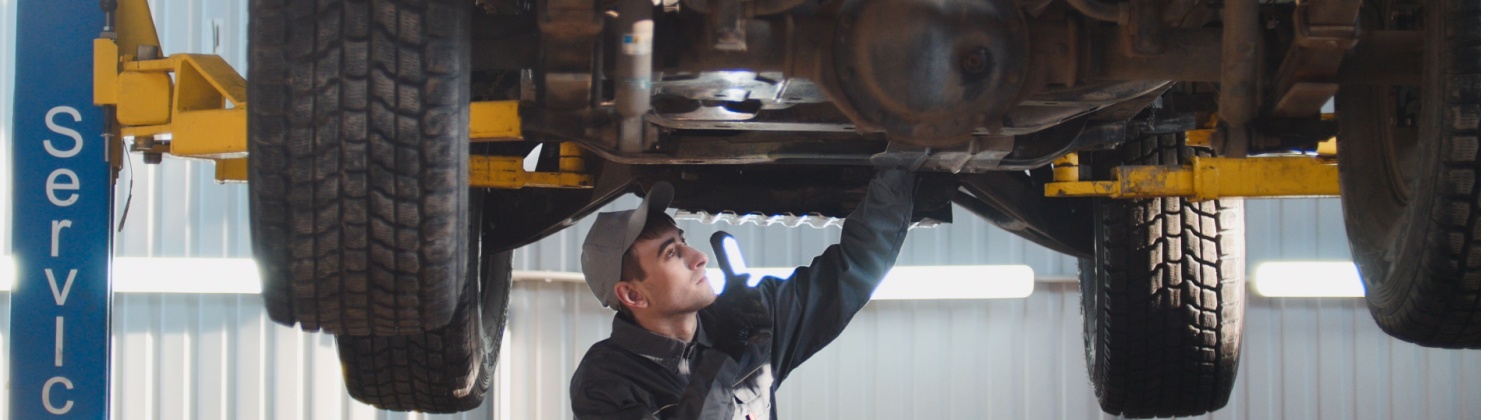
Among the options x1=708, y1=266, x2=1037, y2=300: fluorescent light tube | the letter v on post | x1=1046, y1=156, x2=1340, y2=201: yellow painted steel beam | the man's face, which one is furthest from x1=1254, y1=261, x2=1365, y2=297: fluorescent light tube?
the letter v on post

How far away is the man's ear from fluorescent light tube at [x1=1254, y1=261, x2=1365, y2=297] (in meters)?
5.77

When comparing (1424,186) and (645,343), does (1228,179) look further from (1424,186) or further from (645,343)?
(645,343)

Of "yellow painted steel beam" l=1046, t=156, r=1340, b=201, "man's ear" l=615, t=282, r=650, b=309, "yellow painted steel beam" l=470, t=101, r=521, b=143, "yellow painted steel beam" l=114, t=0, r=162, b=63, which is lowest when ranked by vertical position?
"man's ear" l=615, t=282, r=650, b=309

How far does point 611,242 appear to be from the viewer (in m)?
3.04

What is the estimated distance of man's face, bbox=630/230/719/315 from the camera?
2943 millimetres

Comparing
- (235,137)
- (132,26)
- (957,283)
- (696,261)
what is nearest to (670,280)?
(696,261)

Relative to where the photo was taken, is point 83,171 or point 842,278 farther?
point 83,171

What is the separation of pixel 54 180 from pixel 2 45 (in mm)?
3245

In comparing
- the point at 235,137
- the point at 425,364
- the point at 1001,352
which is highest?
the point at 235,137

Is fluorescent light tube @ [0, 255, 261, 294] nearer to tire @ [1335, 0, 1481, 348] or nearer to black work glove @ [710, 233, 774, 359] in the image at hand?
black work glove @ [710, 233, 774, 359]

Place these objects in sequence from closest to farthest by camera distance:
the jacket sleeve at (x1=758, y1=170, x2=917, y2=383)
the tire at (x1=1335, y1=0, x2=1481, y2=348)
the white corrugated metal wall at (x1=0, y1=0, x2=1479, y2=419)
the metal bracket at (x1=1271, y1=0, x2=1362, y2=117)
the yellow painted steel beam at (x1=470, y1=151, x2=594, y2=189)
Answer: the tire at (x1=1335, y1=0, x2=1481, y2=348) < the metal bracket at (x1=1271, y1=0, x2=1362, y2=117) < the jacket sleeve at (x1=758, y1=170, x2=917, y2=383) < the yellow painted steel beam at (x1=470, y1=151, x2=594, y2=189) < the white corrugated metal wall at (x1=0, y1=0, x2=1479, y2=419)

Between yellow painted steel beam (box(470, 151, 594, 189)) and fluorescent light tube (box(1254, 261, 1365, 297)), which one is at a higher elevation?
yellow painted steel beam (box(470, 151, 594, 189))

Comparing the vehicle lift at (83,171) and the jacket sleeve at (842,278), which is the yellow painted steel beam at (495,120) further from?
the jacket sleeve at (842,278)

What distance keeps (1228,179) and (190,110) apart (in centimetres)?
242
